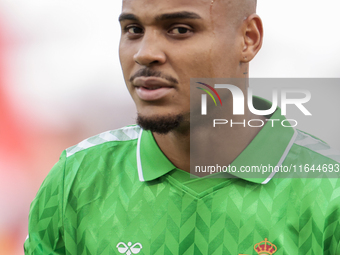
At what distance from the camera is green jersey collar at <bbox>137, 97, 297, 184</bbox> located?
1.42m

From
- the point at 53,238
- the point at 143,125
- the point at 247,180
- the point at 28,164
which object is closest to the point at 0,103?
the point at 28,164

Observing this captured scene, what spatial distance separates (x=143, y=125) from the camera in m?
1.35

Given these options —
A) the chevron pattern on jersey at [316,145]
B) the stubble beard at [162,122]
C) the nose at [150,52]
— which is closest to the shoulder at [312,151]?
the chevron pattern on jersey at [316,145]

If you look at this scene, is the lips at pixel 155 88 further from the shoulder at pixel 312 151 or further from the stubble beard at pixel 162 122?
the shoulder at pixel 312 151

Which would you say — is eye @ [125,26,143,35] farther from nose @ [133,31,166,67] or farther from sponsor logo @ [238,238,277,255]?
sponsor logo @ [238,238,277,255]

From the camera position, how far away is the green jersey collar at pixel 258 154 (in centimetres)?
142

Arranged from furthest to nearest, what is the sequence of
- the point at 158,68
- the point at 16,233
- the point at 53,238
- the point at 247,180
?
the point at 16,233
the point at 53,238
the point at 247,180
the point at 158,68

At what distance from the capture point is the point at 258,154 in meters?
1.44

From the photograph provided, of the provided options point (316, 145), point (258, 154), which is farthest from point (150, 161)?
point (316, 145)

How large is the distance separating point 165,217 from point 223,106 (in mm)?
442

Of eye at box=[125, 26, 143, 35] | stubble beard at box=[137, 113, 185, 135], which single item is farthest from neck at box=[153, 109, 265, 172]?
eye at box=[125, 26, 143, 35]

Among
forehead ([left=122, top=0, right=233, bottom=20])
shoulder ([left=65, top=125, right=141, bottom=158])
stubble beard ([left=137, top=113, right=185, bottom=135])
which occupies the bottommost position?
shoulder ([left=65, top=125, right=141, bottom=158])

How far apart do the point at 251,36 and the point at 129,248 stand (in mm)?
871

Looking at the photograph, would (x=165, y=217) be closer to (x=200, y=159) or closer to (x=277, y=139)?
(x=200, y=159)
